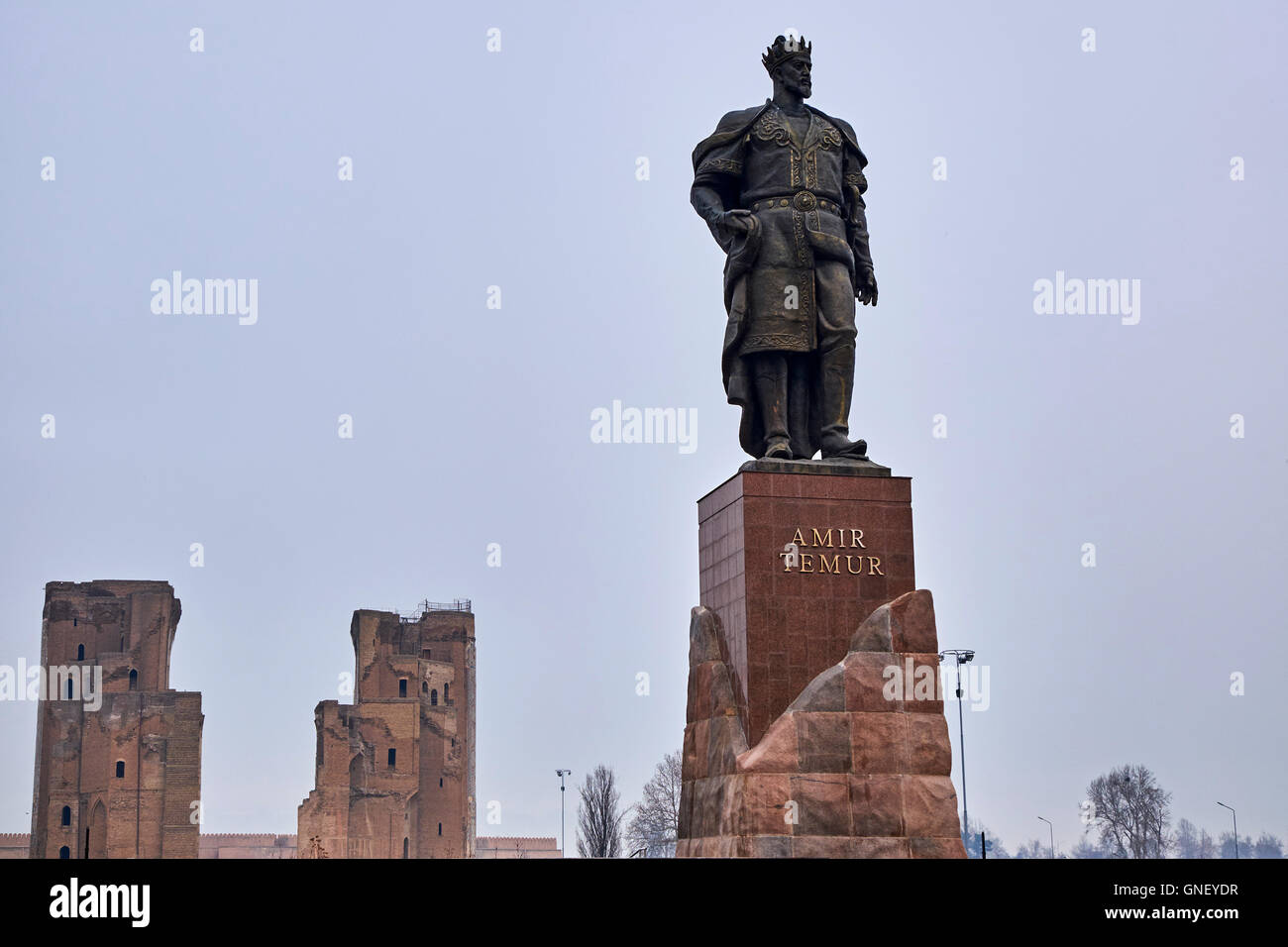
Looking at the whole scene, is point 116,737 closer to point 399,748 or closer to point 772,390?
point 399,748

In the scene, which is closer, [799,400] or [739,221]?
[739,221]

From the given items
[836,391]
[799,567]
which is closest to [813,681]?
[799,567]

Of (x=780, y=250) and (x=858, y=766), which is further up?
(x=780, y=250)

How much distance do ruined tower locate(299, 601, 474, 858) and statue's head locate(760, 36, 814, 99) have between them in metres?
66.8

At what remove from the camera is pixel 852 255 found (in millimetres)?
13688

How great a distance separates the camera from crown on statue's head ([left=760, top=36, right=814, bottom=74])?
13.8 meters

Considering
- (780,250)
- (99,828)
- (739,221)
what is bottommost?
(99,828)

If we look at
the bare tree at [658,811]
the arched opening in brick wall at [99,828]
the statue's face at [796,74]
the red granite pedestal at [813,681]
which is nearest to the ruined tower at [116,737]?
the arched opening in brick wall at [99,828]

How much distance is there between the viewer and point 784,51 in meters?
13.9

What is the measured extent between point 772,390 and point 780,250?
1.19 metres

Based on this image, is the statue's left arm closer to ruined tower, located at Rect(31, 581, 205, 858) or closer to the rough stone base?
the rough stone base

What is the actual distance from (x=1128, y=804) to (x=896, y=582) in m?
52.3

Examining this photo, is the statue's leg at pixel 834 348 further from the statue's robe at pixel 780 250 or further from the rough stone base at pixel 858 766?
the rough stone base at pixel 858 766
